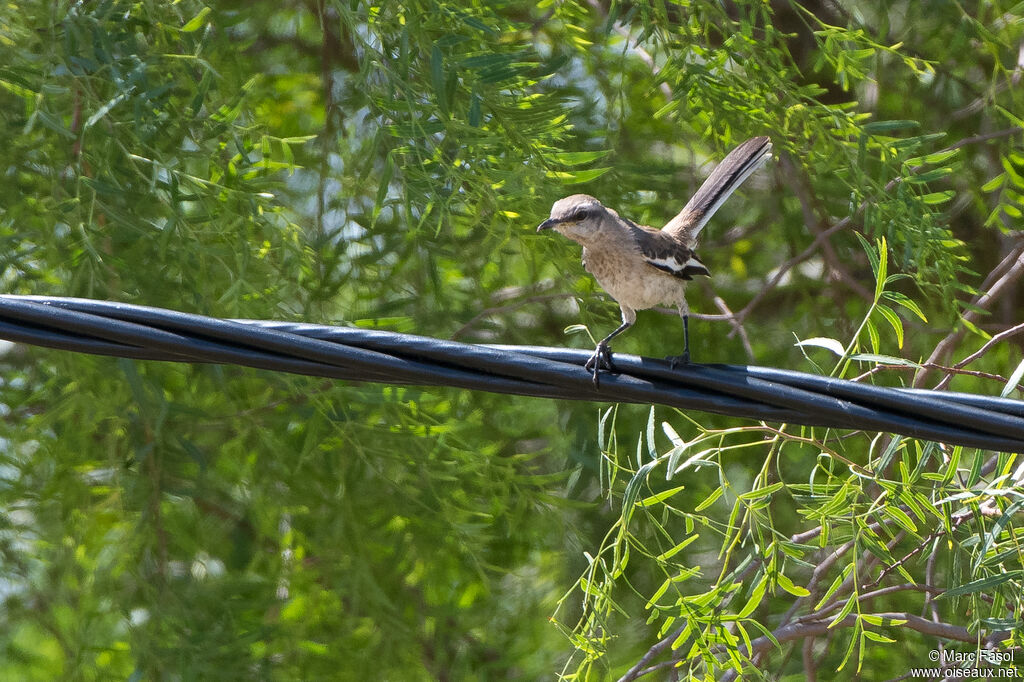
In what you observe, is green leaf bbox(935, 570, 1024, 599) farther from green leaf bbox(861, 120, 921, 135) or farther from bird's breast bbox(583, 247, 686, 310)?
green leaf bbox(861, 120, 921, 135)

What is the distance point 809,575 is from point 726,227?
51.8 inches

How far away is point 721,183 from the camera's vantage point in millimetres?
2566

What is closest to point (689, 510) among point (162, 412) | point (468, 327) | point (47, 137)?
point (468, 327)

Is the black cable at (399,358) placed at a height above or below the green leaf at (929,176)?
above

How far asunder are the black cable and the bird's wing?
833 mm

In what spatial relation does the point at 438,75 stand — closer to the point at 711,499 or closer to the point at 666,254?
the point at 666,254

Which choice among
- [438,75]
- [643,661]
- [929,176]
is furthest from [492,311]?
[929,176]

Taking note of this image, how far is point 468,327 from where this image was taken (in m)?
3.19

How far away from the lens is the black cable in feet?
5.20

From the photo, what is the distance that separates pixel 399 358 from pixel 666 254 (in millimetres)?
1045

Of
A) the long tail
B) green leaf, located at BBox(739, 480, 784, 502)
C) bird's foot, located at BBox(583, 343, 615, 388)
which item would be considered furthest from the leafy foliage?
bird's foot, located at BBox(583, 343, 615, 388)

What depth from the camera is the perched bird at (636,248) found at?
2.42m

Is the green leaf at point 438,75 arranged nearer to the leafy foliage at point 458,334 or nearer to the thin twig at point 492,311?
the leafy foliage at point 458,334

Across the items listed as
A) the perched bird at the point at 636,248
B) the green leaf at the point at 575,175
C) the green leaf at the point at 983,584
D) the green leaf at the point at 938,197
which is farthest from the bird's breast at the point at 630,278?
the green leaf at the point at 983,584
